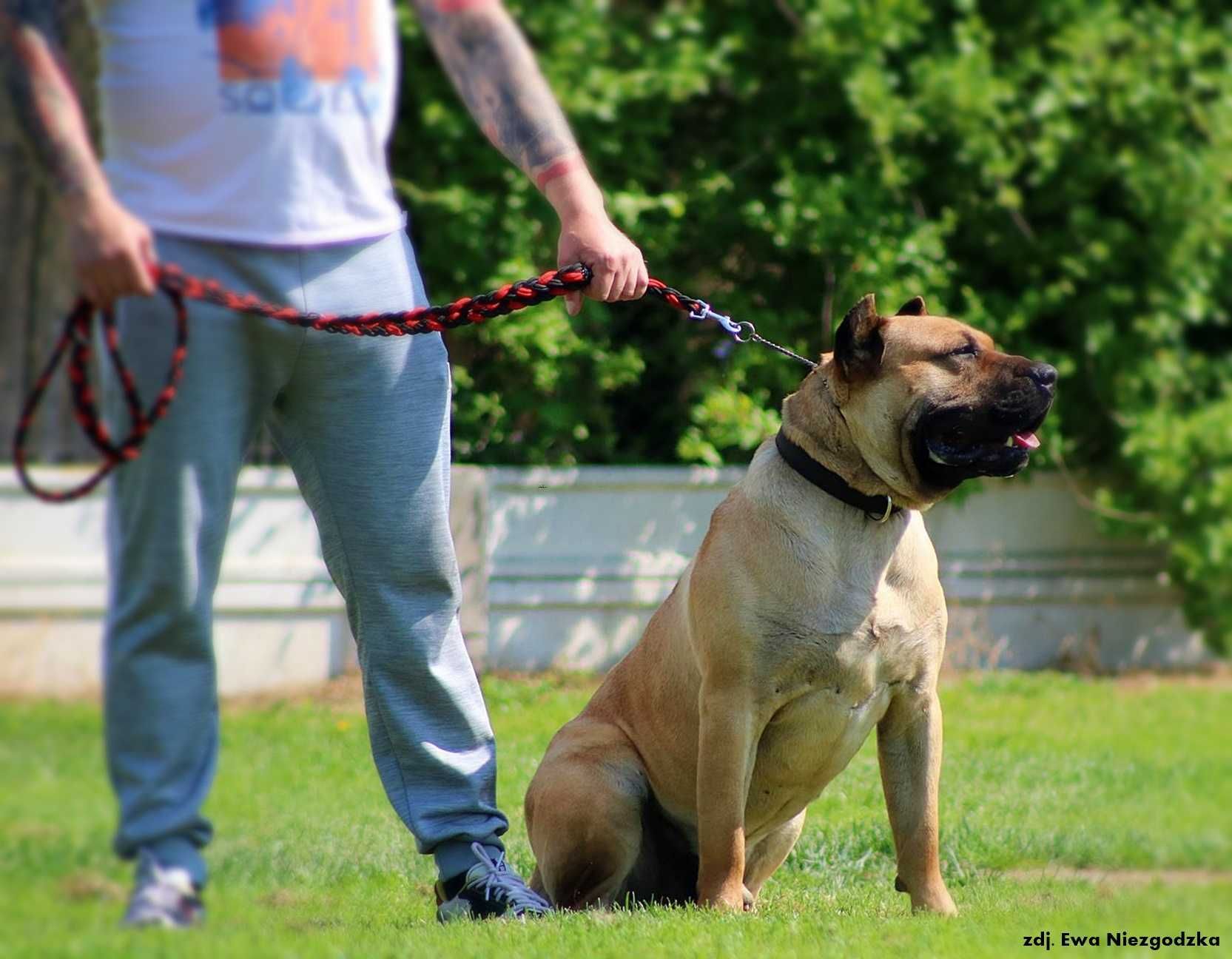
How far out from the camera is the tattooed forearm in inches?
107

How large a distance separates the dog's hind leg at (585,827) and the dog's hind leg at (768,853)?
33cm

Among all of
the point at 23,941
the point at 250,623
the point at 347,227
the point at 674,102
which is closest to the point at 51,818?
the point at 23,941

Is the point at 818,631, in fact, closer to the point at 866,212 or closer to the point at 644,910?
the point at 644,910

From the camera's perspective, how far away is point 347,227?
2.42 meters

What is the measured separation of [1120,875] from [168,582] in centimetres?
285

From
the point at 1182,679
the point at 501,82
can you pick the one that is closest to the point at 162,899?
the point at 501,82

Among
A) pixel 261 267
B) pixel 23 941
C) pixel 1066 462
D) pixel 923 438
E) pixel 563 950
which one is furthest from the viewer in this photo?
pixel 1066 462

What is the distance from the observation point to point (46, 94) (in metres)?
1.95

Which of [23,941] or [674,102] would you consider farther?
[674,102]

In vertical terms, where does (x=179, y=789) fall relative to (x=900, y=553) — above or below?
above

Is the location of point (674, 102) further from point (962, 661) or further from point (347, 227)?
point (347, 227)

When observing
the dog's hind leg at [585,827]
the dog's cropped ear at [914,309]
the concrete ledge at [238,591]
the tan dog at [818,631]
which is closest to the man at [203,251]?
the concrete ledge at [238,591]

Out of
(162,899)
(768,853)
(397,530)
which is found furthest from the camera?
(768,853)

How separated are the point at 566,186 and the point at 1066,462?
568 cm
